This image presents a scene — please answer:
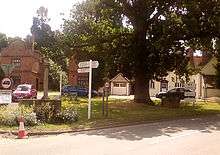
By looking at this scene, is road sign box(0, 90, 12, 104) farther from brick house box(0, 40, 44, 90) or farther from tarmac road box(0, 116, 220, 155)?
brick house box(0, 40, 44, 90)

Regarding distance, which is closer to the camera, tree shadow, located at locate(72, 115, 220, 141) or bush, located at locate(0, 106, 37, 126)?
tree shadow, located at locate(72, 115, 220, 141)

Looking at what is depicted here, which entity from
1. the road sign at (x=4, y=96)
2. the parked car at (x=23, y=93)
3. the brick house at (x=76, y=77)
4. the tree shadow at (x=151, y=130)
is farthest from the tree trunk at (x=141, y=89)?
the brick house at (x=76, y=77)

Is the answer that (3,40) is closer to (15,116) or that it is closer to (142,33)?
(142,33)

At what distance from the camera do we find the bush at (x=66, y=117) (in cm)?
2309

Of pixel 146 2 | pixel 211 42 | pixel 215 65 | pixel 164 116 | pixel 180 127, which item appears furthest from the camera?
pixel 215 65

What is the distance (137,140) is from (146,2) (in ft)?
62.5

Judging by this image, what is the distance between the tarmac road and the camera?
1502cm

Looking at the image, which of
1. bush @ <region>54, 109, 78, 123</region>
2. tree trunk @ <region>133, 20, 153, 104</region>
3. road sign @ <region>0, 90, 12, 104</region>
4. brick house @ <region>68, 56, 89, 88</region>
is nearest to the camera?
road sign @ <region>0, 90, 12, 104</region>

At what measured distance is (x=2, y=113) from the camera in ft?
71.4

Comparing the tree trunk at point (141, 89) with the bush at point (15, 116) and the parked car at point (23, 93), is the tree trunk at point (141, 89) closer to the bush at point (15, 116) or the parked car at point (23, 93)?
the parked car at point (23, 93)

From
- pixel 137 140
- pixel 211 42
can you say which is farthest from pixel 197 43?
pixel 137 140

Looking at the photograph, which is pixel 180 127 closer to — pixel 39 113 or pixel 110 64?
pixel 39 113

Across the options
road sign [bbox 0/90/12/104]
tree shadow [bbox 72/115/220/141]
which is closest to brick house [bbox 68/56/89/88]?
tree shadow [bbox 72/115/220/141]

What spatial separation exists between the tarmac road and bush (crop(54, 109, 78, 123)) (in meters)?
2.34
